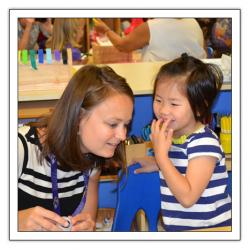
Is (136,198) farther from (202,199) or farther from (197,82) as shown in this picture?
(197,82)

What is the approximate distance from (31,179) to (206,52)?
1531 mm

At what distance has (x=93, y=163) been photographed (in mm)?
1375

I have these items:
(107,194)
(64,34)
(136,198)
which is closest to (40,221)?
(136,198)

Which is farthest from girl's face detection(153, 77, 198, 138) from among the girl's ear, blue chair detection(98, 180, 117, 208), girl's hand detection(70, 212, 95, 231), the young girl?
blue chair detection(98, 180, 117, 208)

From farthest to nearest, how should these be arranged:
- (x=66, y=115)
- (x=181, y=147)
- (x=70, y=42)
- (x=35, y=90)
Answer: (x=70, y=42), (x=35, y=90), (x=181, y=147), (x=66, y=115)

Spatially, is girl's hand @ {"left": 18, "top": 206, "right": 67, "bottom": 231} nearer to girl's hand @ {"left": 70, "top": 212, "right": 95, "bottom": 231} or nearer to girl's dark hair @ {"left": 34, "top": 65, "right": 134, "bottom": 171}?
girl's hand @ {"left": 70, "top": 212, "right": 95, "bottom": 231}

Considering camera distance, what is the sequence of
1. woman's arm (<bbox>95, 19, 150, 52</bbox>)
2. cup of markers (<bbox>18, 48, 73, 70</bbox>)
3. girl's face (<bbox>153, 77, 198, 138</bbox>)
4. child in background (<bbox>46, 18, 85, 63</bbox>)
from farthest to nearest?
child in background (<bbox>46, 18, 85, 63</bbox>) < woman's arm (<bbox>95, 19, 150, 52</bbox>) < cup of markers (<bbox>18, 48, 73, 70</bbox>) < girl's face (<bbox>153, 77, 198, 138</bbox>)

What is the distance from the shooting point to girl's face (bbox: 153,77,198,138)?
1342mm

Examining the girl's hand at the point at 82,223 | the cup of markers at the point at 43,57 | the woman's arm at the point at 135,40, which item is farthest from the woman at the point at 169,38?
the girl's hand at the point at 82,223

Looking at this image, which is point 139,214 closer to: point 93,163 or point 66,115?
point 93,163

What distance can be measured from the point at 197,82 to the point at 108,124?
290 mm

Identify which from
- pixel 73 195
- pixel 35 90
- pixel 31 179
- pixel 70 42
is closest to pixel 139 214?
pixel 73 195

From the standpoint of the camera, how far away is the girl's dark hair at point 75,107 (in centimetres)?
125

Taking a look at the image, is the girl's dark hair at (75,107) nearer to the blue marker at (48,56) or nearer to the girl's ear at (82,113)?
the girl's ear at (82,113)
